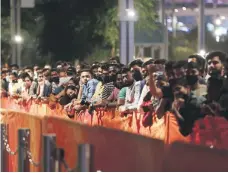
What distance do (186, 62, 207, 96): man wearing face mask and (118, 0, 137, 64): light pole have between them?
39.4 ft

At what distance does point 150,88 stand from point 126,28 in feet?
41.9

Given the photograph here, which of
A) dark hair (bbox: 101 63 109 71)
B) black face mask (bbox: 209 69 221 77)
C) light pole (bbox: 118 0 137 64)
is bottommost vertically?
dark hair (bbox: 101 63 109 71)

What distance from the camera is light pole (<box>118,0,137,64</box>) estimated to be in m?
24.1

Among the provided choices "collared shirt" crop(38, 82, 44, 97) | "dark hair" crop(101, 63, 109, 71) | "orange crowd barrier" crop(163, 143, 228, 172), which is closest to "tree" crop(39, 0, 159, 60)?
"collared shirt" crop(38, 82, 44, 97)

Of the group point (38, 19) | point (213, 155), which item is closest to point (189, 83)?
point (213, 155)

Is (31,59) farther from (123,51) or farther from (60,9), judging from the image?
(123,51)

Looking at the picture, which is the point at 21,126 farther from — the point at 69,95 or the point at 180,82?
the point at 180,82

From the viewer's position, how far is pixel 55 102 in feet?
61.0

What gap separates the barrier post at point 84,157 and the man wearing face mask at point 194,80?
1.64 metres

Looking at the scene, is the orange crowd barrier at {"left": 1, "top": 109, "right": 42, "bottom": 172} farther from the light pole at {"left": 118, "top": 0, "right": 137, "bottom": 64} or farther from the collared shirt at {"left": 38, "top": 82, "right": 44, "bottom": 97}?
the light pole at {"left": 118, "top": 0, "right": 137, "bottom": 64}

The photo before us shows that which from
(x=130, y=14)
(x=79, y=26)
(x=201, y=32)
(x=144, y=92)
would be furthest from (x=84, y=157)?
(x=201, y=32)

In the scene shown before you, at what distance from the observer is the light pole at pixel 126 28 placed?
24.1 m

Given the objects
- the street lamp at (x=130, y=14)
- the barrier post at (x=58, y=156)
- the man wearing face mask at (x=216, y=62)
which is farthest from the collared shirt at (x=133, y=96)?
the street lamp at (x=130, y=14)

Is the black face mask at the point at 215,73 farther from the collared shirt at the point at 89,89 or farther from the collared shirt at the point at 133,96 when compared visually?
the collared shirt at the point at 89,89
